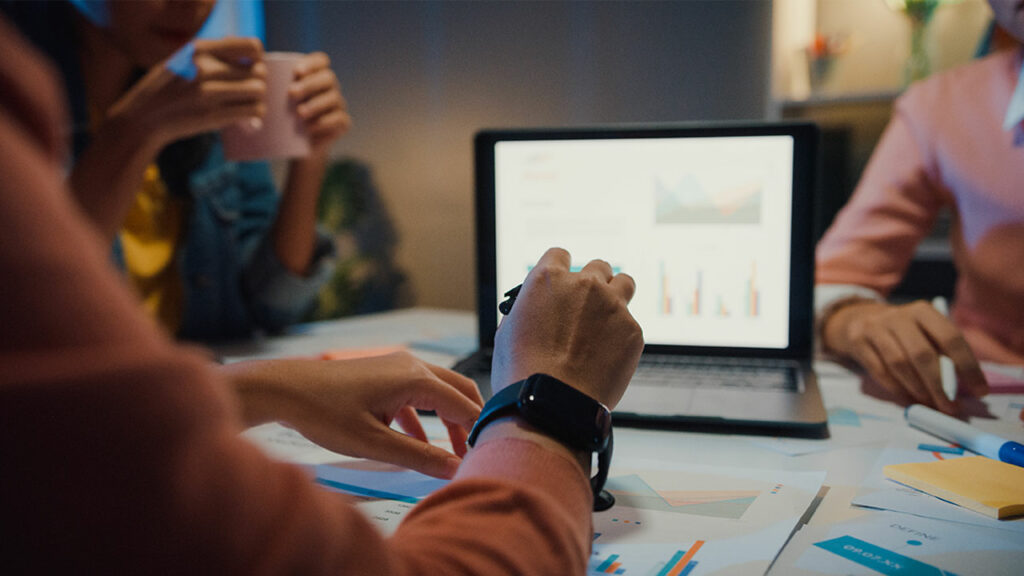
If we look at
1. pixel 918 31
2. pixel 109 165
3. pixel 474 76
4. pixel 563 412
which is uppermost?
pixel 918 31

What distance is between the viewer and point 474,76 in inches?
74.6

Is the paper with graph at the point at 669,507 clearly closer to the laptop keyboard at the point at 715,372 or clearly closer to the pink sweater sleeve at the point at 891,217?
the laptop keyboard at the point at 715,372

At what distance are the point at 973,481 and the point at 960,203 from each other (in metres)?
0.73

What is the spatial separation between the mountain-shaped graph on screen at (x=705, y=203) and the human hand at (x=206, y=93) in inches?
22.1

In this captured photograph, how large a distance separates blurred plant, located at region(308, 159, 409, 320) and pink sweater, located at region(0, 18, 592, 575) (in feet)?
6.51

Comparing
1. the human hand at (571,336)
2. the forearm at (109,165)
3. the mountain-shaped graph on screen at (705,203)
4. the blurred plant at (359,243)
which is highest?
the forearm at (109,165)

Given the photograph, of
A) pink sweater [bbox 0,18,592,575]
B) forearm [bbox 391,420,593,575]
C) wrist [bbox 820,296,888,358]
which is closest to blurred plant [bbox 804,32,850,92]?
wrist [bbox 820,296,888,358]

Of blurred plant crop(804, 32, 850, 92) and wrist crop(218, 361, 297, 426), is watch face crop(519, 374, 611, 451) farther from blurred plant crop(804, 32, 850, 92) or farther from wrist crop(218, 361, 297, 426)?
blurred plant crop(804, 32, 850, 92)

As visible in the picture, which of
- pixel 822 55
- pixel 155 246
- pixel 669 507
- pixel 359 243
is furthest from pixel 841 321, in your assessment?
pixel 822 55

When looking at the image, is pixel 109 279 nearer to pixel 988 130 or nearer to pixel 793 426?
pixel 793 426

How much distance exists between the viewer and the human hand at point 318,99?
1007 millimetres

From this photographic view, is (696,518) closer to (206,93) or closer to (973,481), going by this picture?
(973,481)

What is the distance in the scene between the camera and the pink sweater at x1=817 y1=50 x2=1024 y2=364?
108 centimetres

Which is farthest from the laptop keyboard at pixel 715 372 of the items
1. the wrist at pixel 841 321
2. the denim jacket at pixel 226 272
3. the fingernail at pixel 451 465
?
the denim jacket at pixel 226 272
